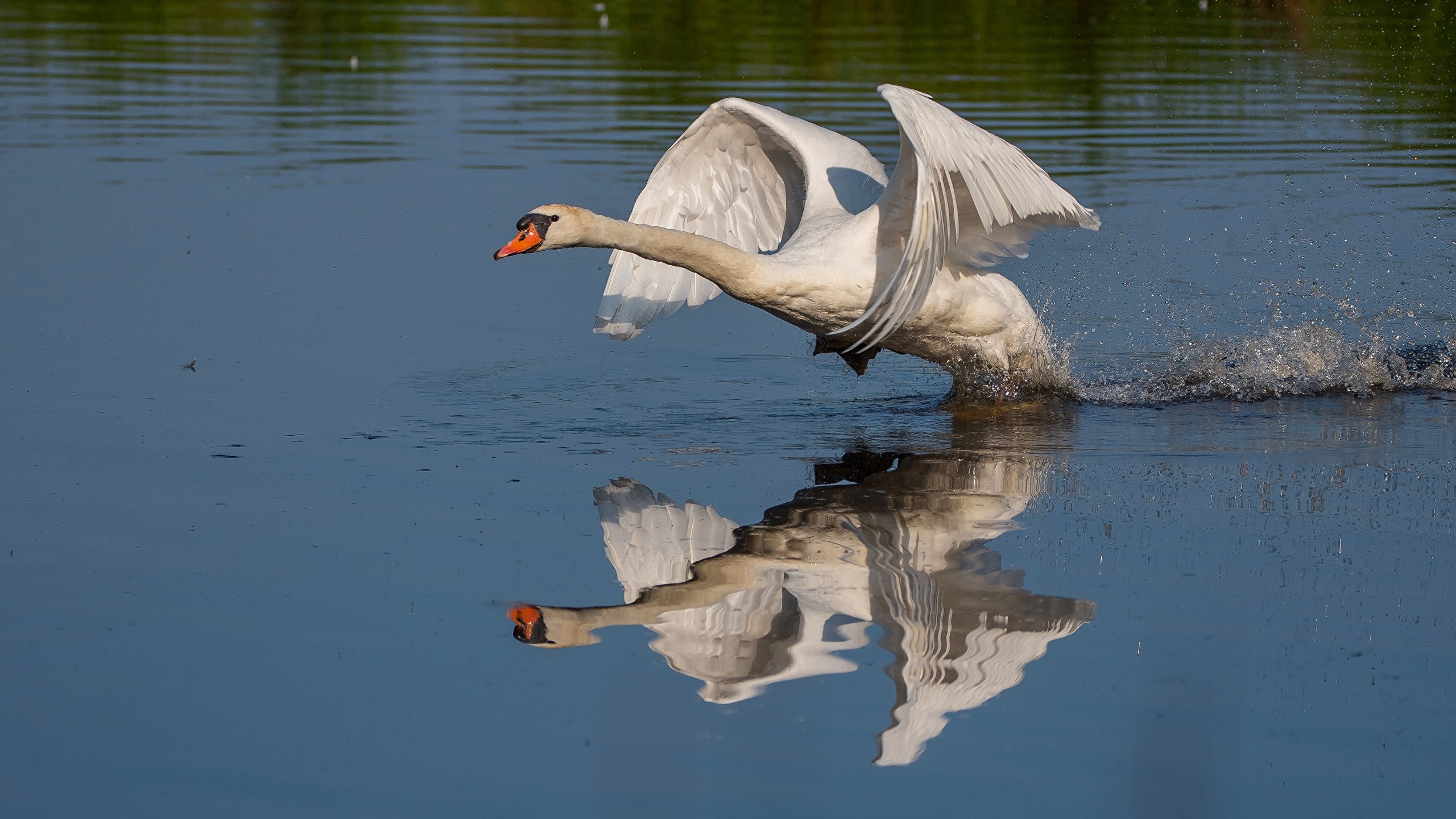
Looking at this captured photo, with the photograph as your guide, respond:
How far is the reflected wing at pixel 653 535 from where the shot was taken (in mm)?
5691

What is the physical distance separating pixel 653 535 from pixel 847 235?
2.04 meters

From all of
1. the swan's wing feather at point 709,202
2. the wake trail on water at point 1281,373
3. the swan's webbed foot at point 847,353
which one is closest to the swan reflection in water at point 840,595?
the swan's webbed foot at point 847,353

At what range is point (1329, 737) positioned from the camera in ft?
14.4

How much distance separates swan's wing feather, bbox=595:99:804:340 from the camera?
8.54m

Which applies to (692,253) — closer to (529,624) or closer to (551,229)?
(551,229)

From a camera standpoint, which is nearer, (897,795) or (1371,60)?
(897,795)

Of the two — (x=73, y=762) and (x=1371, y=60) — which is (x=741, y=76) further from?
(x=73, y=762)

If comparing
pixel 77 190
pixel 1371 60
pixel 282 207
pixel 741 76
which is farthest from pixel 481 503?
pixel 1371 60

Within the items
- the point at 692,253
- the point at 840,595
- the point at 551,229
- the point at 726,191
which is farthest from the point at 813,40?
the point at 840,595

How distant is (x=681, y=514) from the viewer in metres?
6.30

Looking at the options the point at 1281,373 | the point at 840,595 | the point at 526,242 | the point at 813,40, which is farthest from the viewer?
the point at 813,40

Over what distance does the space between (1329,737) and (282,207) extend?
9410 mm

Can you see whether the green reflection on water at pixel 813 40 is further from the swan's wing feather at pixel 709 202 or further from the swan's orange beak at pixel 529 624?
the swan's orange beak at pixel 529 624

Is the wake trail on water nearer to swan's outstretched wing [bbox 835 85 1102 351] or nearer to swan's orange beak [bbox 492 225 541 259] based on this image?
swan's outstretched wing [bbox 835 85 1102 351]
